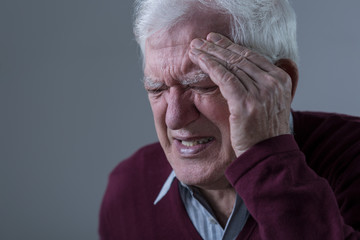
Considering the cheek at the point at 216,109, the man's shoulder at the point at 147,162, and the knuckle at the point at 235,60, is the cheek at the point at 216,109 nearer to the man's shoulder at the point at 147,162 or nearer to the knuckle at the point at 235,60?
the knuckle at the point at 235,60

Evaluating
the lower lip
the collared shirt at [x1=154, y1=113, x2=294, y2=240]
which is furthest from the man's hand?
the collared shirt at [x1=154, y1=113, x2=294, y2=240]

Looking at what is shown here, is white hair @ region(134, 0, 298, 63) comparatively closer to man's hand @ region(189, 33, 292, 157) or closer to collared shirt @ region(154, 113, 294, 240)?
man's hand @ region(189, 33, 292, 157)

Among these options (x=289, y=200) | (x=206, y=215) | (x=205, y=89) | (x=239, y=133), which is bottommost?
(x=206, y=215)

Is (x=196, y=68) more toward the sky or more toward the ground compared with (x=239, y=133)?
more toward the sky

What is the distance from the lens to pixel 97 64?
3422 mm

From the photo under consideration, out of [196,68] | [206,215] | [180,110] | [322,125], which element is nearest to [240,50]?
[196,68]

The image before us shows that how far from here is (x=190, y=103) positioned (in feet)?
Answer: 5.61

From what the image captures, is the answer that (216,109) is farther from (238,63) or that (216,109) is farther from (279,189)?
(279,189)

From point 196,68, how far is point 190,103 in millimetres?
119

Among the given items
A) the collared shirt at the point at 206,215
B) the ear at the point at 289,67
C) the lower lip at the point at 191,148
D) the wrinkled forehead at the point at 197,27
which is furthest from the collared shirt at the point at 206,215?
the wrinkled forehead at the point at 197,27

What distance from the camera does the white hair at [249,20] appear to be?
1688 millimetres

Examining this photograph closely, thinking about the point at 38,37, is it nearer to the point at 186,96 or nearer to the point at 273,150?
the point at 186,96

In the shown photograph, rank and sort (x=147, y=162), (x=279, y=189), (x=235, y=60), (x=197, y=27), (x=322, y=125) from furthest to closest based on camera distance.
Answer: (x=147, y=162) < (x=322, y=125) < (x=197, y=27) < (x=235, y=60) < (x=279, y=189)

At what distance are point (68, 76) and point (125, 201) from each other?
4.28ft
